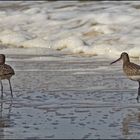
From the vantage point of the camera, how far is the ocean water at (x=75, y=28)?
1662 cm

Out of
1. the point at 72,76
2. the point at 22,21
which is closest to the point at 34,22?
the point at 22,21

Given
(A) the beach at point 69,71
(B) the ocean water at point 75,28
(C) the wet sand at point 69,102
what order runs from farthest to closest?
(B) the ocean water at point 75,28
(A) the beach at point 69,71
(C) the wet sand at point 69,102

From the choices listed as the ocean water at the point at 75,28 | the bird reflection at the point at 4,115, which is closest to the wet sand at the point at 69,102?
the bird reflection at the point at 4,115

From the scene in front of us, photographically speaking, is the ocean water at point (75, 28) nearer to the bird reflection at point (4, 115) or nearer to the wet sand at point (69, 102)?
the wet sand at point (69, 102)

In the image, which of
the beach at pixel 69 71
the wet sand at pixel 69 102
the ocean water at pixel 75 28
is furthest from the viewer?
the ocean water at pixel 75 28

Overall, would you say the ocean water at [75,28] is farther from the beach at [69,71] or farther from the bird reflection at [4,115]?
the bird reflection at [4,115]

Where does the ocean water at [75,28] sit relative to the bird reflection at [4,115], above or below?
below

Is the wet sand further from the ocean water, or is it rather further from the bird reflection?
the ocean water

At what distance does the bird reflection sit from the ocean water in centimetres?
589

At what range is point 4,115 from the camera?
9.15 m

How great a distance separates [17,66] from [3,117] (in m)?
4.89

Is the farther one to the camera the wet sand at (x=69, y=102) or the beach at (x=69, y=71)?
the beach at (x=69, y=71)

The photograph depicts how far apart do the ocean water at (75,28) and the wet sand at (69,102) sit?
183 centimetres

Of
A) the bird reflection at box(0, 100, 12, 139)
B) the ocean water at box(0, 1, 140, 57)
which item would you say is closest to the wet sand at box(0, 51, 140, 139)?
the bird reflection at box(0, 100, 12, 139)
